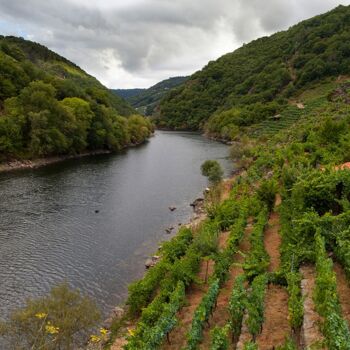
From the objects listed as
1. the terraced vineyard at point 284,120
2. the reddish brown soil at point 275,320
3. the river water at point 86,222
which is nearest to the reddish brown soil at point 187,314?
the reddish brown soil at point 275,320

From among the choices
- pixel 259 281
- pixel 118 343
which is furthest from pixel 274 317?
pixel 118 343

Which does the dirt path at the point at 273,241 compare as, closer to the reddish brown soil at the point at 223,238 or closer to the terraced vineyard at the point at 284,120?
the reddish brown soil at the point at 223,238

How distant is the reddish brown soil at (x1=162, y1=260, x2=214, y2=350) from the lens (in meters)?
21.3

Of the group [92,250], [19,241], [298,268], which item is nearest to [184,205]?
[92,250]

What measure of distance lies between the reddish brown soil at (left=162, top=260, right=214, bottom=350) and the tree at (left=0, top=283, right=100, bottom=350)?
14.8 feet

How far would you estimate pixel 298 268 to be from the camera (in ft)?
81.0

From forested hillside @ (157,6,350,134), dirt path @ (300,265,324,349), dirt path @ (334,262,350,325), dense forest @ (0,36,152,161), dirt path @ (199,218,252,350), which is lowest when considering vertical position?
dirt path @ (199,218,252,350)

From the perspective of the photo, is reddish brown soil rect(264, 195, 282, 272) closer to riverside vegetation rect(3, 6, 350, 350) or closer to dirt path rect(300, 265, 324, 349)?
riverside vegetation rect(3, 6, 350, 350)

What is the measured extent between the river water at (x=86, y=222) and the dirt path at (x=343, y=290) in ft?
50.1

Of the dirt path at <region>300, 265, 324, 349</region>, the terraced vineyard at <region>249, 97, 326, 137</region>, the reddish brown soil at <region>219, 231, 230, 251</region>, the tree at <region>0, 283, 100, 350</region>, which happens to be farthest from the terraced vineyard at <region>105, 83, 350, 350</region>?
the terraced vineyard at <region>249, 97, 326, 137</region>

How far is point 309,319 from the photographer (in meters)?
18.6

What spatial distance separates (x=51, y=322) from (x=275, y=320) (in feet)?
37.9

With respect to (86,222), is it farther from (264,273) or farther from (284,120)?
(284,120)

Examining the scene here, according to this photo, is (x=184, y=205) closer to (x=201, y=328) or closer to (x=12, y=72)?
(x=201, y=328)
